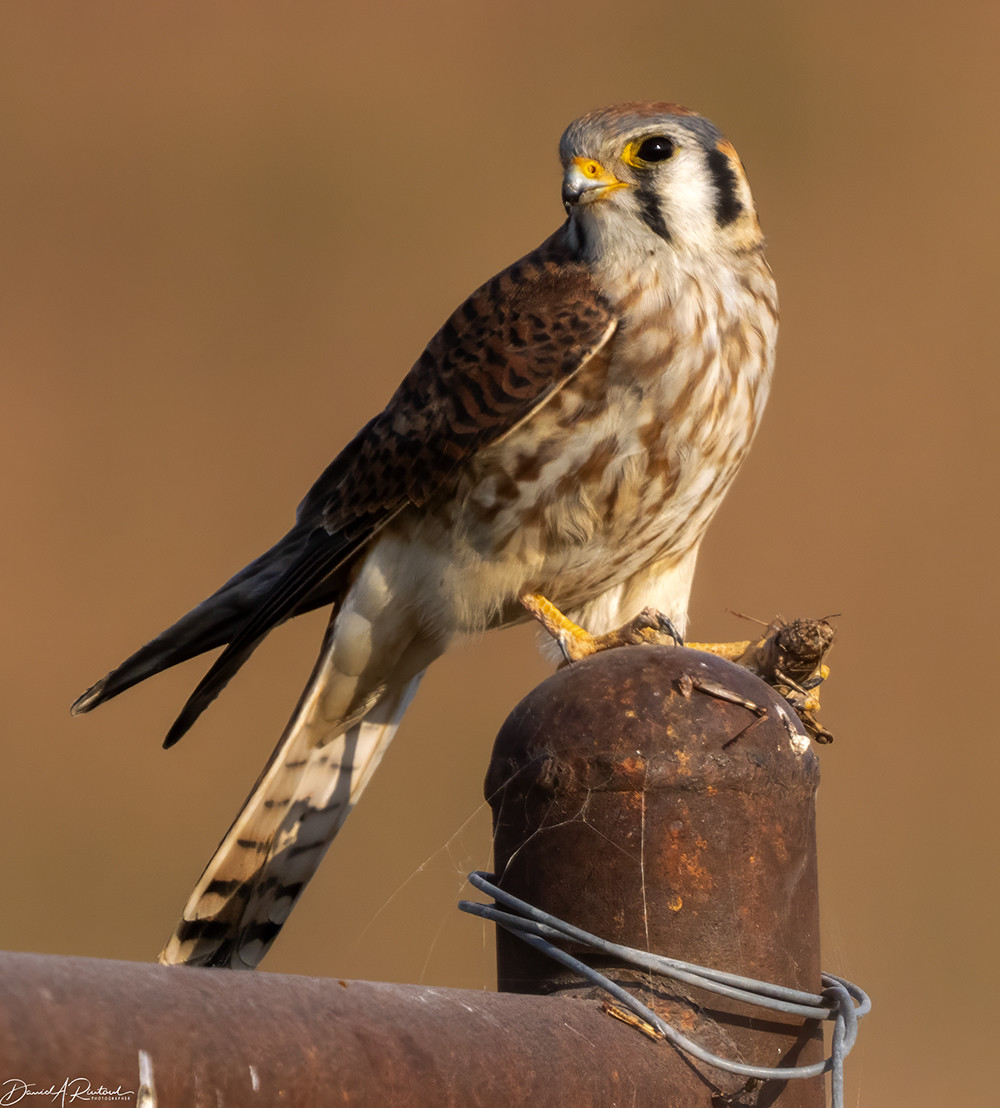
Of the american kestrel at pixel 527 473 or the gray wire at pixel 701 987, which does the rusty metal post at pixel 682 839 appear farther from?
the american kestrel at pixel 527 473

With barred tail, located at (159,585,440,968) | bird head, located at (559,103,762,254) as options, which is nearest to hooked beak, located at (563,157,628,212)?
Result: bird head, located at (559,103,762,254)

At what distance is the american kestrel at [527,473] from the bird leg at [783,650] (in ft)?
0.94

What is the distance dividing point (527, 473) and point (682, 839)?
1318 mm

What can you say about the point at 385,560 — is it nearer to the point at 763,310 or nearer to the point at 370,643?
the point at 370,643

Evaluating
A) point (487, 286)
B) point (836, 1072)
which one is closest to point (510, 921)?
point (836, 1072)

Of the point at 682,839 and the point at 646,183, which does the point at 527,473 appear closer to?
the point at 646,183

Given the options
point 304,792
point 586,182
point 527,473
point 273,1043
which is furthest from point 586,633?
point 273,1043

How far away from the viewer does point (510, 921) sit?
1.32 m

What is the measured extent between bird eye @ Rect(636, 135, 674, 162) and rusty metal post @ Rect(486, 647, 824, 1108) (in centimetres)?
152

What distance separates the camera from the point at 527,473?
253 centimetres

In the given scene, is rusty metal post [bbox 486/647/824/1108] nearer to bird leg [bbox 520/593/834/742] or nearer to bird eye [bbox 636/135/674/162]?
bird leg [bbox 520/593/834/742]

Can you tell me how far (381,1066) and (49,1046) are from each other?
23cm

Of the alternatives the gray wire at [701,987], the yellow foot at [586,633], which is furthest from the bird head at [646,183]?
the gray wire at [701,987]

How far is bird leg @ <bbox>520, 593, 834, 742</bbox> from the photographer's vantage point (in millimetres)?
1706
